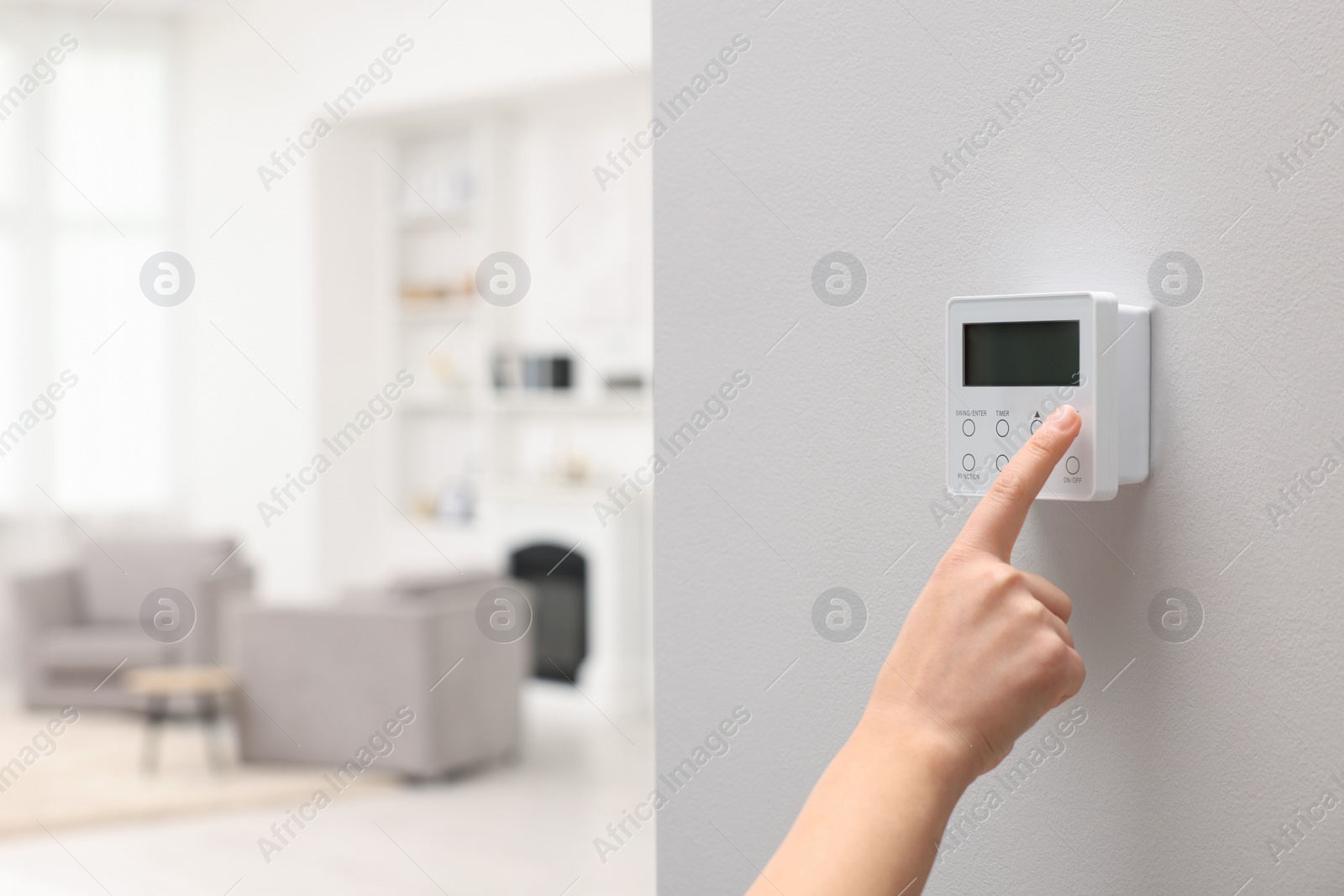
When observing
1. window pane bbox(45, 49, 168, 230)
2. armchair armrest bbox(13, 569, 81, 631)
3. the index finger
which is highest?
window pane bbox(45, 49, 168, 230)

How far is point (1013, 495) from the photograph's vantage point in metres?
0.72

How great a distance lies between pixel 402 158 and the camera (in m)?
6.54

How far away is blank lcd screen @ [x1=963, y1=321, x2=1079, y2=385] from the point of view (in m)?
0.76

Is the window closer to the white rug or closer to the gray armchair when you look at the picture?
the gray armchair

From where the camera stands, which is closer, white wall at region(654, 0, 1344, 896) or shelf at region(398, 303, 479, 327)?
white wall at region(654, 0, 1344, 896)

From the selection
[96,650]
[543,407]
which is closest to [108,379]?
[96,650]

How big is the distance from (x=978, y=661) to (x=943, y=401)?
24 centimetres

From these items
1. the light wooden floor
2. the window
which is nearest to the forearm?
the light wooden floor

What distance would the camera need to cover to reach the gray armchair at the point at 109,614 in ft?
17.2

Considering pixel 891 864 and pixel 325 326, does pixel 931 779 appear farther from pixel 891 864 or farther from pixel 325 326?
pixel 325 326

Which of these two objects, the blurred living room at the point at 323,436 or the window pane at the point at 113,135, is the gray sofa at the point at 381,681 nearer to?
the blurred living room at the point at 323,436

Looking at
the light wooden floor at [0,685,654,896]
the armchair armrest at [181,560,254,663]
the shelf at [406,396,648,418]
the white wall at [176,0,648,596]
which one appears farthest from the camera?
the white wall at [176,0,648,596]

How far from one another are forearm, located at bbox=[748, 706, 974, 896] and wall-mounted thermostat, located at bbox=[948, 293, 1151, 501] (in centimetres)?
19

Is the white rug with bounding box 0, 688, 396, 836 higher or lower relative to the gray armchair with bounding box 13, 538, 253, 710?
lower
